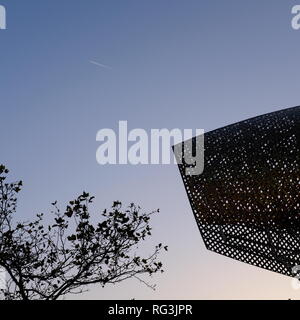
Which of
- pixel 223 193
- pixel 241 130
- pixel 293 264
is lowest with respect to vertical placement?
pixel 293 264

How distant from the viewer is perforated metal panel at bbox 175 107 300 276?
519 inches

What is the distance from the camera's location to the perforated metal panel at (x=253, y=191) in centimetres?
1318

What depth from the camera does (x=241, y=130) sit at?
1413 centimetres

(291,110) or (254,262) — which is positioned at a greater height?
(291,110)

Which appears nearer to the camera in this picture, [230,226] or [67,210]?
[67,210]

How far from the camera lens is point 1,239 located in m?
7.45

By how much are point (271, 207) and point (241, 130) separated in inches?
87.9

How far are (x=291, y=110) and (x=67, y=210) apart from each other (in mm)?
8247

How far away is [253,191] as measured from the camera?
44.6 ft
